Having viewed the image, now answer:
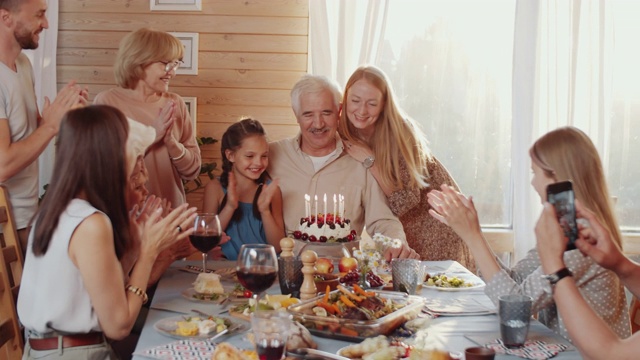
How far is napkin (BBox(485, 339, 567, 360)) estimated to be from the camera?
1820 mm

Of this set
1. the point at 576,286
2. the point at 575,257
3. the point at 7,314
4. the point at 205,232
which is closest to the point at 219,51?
the point at 205,232

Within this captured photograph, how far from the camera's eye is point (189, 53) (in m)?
4.62

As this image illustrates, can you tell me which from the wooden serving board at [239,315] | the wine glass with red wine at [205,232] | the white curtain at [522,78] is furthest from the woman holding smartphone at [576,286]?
the white curtain at [522,78]

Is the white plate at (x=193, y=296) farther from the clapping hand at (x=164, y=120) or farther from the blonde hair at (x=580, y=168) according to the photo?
the clapping hand at (x=164, y=120)

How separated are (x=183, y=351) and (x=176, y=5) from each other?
125 inches

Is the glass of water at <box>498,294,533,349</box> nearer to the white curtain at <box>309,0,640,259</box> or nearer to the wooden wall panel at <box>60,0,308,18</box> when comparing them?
the white curtain at <box>309,0,640,259</box>

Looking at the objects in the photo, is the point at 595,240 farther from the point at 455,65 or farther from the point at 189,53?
the point at 189,53

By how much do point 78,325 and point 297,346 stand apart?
0.62 m

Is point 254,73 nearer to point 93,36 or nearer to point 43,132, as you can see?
point 93,36

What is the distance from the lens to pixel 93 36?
4.65 meters

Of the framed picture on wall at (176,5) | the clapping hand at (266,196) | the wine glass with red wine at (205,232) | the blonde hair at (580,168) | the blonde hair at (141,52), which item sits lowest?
the wine glass with red wine at (205,232)

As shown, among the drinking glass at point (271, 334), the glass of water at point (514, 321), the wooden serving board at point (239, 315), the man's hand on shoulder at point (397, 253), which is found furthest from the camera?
the man's hand on shoulder at point (397, 253)

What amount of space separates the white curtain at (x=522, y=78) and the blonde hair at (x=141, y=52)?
119 centimetres

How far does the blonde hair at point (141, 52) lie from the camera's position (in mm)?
3535
